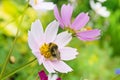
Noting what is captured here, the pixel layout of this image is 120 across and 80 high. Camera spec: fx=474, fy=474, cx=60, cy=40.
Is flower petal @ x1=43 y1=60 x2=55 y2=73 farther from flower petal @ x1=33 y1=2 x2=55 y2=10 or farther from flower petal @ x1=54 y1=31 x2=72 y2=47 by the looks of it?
Answer: flower petal @ x1=33 y1=2 x2=55 y2=10

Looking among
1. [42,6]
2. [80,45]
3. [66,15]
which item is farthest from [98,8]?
[80,45]

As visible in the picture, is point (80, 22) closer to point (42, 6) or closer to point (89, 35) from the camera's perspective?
point (89, 35)

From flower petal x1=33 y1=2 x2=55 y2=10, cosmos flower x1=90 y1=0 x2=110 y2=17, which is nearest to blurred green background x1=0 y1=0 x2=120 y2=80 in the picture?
cosmos flower x1=90 y1=0 x2=110 y2=17

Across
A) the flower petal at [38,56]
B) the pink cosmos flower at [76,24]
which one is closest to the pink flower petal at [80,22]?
the pink cosmos flower at [76,24]

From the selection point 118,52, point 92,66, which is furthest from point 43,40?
point 118,52

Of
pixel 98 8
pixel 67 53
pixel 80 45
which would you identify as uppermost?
pixel 98 8

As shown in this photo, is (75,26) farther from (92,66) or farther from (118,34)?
(118,34)

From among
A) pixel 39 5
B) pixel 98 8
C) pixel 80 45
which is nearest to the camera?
pixel 39 5
